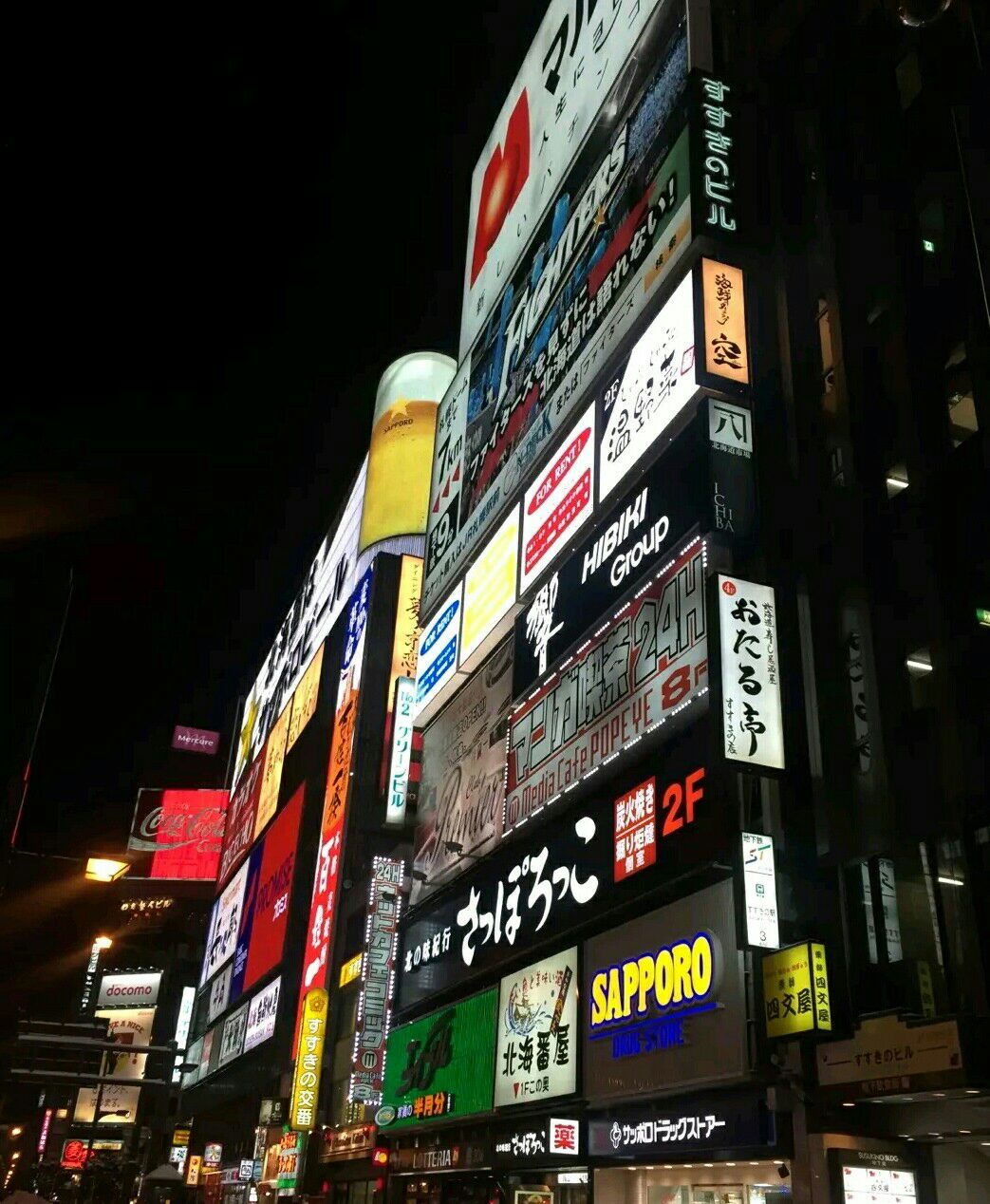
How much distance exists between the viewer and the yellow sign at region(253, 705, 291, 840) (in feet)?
130

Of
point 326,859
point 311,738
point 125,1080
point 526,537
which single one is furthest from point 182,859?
point 526,537

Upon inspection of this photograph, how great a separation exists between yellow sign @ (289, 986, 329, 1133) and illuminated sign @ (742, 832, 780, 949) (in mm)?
17466

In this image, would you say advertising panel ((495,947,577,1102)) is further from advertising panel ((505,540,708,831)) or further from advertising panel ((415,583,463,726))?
advertising panel ((415,583,463,726))

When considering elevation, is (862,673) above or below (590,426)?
below

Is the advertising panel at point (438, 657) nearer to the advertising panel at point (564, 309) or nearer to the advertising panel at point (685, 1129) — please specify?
the advertising panel at point (564, 309)

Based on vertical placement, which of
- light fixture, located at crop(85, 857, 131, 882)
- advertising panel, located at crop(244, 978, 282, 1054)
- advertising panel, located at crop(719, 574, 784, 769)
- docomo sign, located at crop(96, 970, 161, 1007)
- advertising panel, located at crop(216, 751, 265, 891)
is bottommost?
light fixture, located at crop(85, 857, 131, 882)

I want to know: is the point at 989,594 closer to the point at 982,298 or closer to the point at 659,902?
the point at 982,298

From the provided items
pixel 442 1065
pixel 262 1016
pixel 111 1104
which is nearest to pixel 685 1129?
pixel 442 1065

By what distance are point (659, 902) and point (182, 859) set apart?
4349cm

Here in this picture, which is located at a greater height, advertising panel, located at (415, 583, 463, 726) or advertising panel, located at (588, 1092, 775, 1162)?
advertising panel, located at (415, 583, 463, 726)

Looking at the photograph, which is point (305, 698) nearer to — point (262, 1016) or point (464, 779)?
point (262, 1016)

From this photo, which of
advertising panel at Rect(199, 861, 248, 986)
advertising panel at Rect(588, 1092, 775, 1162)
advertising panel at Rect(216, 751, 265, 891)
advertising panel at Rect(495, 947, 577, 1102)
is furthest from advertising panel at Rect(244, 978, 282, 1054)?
advertising panel at Rect(588, 1092, 775, 1162)

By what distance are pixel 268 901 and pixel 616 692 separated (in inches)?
1011

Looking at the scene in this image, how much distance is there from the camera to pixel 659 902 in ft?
35.0
